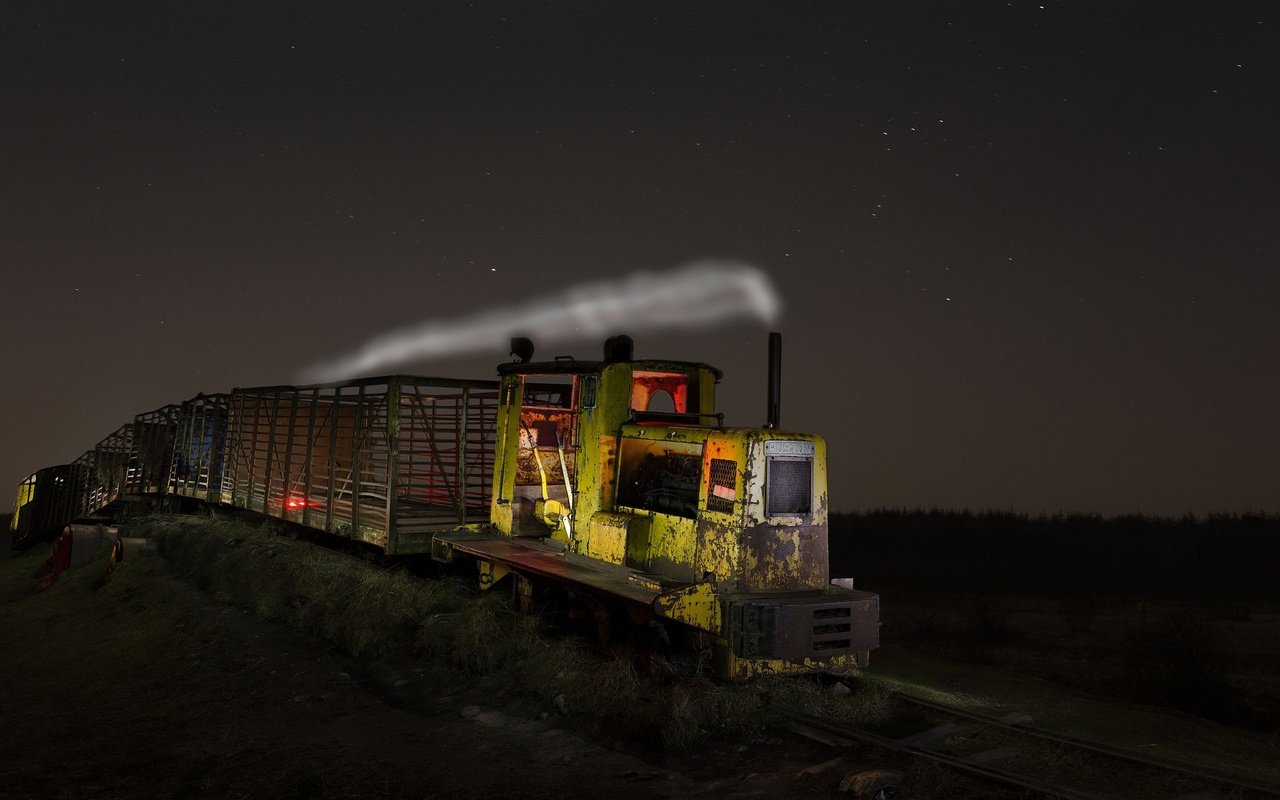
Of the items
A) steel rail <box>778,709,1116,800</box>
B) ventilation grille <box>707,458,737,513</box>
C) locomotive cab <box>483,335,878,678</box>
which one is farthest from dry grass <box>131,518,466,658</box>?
steel rail <box>778,709,1116,800</box>

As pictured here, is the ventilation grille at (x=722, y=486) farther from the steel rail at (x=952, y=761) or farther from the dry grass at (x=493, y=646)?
the steel rail at (x=952, y=761)

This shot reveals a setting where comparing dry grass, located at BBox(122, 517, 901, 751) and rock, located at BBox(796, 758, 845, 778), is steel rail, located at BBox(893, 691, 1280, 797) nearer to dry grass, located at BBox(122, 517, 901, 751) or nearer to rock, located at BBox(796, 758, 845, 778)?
dry grass, located at BBox(122, 517, 901, 751)

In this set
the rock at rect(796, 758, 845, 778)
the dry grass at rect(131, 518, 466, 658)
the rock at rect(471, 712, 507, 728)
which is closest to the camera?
the rock at rect(796, 758, 845, 778)

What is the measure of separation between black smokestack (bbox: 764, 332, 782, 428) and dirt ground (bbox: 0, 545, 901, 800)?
3.05 m

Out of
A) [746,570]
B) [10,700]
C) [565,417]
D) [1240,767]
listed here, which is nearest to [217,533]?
[10,700]

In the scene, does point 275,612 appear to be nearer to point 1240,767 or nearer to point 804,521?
point 804,521

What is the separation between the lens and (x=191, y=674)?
905 centimetres

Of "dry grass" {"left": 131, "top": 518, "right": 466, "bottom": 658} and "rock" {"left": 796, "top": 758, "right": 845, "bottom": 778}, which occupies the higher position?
"dry grass" {"left": 131, "top": 518, "right": 466, "bottom": 658}

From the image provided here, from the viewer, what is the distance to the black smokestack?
320 inches

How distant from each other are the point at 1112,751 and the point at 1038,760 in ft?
1.89

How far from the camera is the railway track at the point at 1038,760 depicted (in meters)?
5.36

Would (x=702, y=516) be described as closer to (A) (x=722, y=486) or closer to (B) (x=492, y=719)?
(A) (x=722, y=486)

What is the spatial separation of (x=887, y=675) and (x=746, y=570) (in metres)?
3.45

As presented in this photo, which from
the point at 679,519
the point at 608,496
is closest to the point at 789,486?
the point at 679,519
